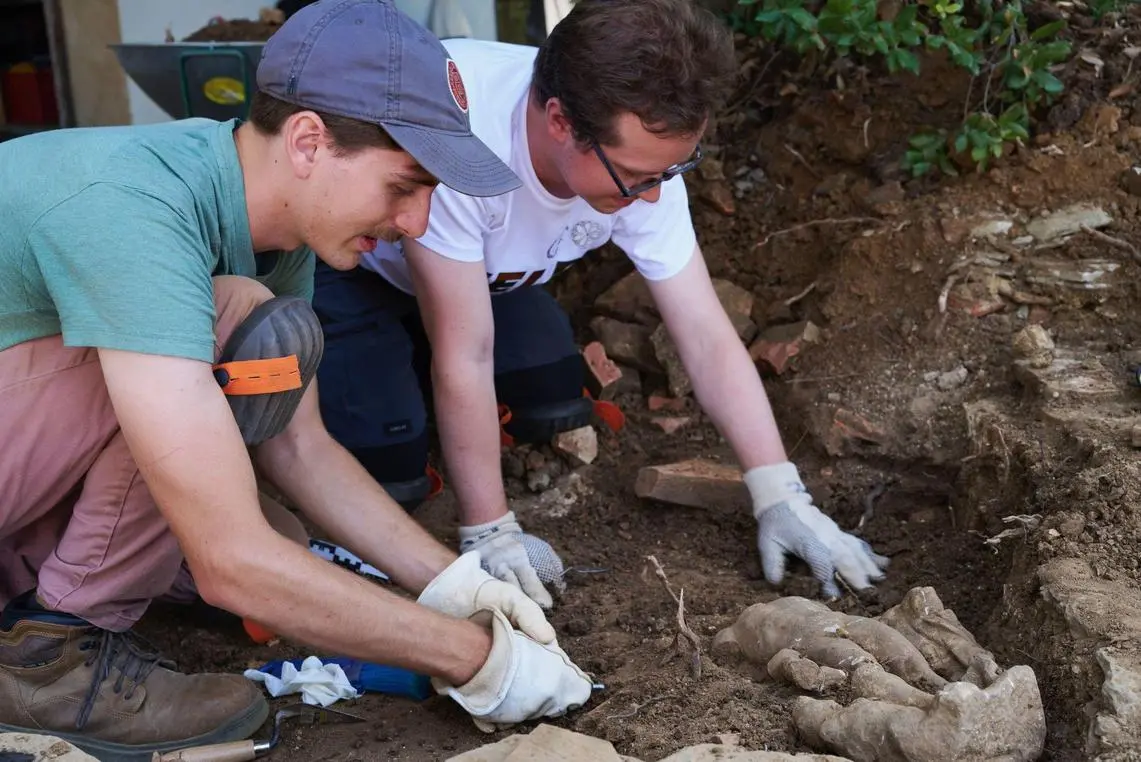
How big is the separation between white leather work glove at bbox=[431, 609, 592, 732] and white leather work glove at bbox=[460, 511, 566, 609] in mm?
481

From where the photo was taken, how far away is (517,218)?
2795 mm

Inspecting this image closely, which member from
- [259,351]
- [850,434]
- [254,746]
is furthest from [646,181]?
[254,746]

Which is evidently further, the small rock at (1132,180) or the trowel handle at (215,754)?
the small rock at (1132,180)

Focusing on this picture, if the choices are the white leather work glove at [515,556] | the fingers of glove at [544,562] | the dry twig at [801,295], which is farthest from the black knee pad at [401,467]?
the dry twig at [801,295]

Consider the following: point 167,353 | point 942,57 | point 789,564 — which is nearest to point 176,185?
point 167,353

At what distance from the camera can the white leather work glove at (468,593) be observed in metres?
2.19

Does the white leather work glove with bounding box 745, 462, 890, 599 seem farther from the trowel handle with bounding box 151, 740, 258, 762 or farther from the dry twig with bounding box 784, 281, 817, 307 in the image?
the trowel handle with bounding box 151, 740, 258, 762

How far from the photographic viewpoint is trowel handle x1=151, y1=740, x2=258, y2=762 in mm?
1965

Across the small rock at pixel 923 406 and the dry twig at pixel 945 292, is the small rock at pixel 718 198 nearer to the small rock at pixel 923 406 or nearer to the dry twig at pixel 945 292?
the dry twig at pixel 945 292

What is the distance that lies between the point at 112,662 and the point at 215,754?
11.6 inches

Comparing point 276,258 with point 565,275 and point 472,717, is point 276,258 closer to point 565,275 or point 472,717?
point 472,717

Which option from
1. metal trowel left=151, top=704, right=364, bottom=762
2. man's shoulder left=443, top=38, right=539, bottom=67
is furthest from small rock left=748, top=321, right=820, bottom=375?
metal trowel left=151, top=704, right=364, bottom=762

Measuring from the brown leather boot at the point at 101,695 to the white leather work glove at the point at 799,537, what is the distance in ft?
4.10

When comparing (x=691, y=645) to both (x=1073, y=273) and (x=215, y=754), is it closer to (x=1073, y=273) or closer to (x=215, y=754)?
(x=215, y=754)
